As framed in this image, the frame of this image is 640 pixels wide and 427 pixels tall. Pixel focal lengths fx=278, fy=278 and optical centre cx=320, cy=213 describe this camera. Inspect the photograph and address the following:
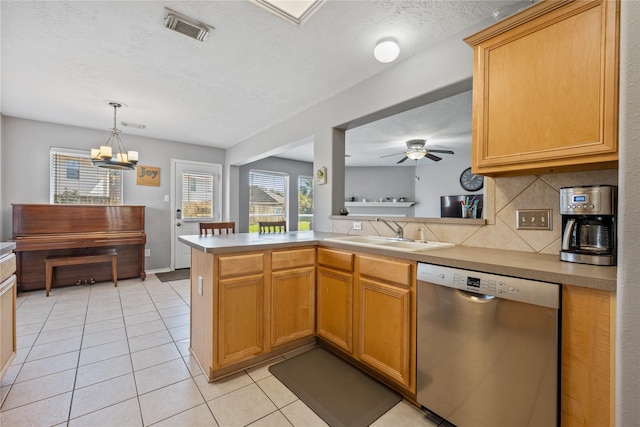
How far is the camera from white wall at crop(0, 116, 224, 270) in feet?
12.6

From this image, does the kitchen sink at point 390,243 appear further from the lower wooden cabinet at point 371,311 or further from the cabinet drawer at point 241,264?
the cabinet drawer at point 241,264

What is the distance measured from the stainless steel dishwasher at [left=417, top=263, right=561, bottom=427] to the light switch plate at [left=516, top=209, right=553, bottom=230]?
0.63 meters

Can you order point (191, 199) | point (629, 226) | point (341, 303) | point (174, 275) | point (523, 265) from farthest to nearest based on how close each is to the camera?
1. point (191, 199)
2. point (174, 275)
3. point (341, 303)
4. point (523, 265)
5. point (629, 226)

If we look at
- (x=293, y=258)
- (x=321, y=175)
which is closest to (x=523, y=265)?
(x=293, y=258)

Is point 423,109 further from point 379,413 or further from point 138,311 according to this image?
point 138,311

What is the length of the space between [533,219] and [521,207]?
10 centimetres

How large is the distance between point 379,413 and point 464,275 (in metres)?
0.93

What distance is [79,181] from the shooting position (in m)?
4.30

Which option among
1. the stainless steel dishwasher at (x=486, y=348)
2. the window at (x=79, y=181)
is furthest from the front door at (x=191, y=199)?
the stainless steel dishwasher at (x=486, y=348)

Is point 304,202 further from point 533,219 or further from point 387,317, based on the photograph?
point 533,219

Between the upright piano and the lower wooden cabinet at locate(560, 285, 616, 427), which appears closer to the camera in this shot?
the lower wooden cabinet at locate(560, 285, 616, 427)

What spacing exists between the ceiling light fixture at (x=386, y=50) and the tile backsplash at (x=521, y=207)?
3.90ft

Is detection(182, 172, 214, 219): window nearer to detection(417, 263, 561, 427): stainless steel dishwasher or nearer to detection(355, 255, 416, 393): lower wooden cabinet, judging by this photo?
detection(355, 255, 416, 393): lower wooden cabinet

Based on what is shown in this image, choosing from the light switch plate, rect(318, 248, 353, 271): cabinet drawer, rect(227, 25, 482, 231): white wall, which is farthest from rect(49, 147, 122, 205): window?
the light switch plate
